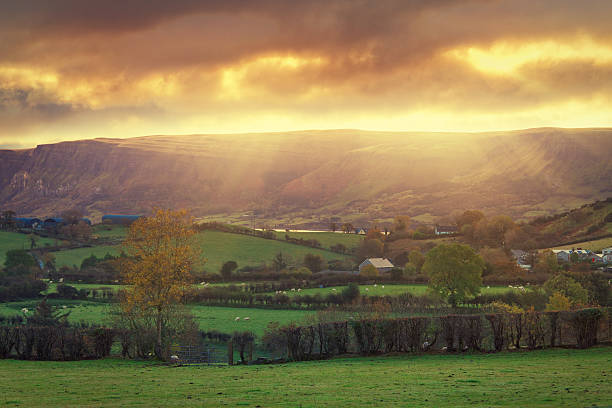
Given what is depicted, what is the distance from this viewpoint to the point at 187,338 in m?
50.4

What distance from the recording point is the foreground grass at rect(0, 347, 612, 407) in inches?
774

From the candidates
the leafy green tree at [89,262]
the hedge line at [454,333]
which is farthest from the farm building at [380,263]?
the hedge line at [454,333]

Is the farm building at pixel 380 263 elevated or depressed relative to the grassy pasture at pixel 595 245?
depressed

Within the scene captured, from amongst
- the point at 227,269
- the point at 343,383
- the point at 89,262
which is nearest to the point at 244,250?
the point at 227,269

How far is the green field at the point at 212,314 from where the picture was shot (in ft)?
213

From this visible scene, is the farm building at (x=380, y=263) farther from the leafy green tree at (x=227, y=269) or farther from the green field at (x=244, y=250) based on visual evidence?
the leafy green tree at (x=227, y=269)

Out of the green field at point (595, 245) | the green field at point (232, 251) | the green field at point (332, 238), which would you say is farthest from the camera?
the green field at point (332, 238)

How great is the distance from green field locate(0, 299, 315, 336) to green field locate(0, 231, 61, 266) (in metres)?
48.5

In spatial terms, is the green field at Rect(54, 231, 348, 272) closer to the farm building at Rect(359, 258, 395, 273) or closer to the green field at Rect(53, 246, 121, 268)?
the green field at Rect(53, 246, 121, 268)

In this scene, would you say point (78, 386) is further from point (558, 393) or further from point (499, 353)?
point (499, 353)

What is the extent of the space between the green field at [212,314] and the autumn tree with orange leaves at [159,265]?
15844 millimetres

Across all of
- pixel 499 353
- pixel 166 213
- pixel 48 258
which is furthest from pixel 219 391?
pixel 48 258

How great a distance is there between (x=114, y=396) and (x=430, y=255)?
61.1 m

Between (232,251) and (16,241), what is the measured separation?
50.4 m
